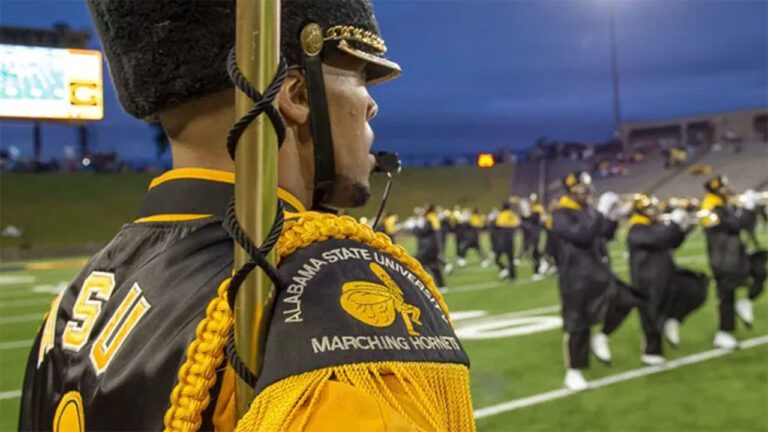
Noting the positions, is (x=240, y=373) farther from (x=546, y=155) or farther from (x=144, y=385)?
(x=546, y=155)

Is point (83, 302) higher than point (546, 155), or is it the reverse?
point (546, 155)

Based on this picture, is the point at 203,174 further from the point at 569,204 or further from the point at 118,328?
the point at 569,204

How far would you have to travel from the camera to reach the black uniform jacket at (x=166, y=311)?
33.7 inches

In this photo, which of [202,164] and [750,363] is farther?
[750,363]

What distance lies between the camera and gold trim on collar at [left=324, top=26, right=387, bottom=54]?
110 centimetres

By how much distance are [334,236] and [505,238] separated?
15712mm

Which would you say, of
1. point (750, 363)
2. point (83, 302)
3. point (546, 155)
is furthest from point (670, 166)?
point (83, 302)

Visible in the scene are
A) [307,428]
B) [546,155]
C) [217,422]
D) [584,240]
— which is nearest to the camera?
[307,428]

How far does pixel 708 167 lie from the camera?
129 ft

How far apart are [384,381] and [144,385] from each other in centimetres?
32

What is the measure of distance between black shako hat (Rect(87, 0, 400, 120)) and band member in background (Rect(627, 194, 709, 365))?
719cm

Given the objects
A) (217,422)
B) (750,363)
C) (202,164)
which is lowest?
(750,363)

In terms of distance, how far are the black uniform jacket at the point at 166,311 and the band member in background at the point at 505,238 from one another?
14.6m

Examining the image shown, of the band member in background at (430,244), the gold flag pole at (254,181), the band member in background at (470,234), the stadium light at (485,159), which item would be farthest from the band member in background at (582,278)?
the band member in background at (470,234)
